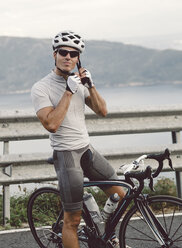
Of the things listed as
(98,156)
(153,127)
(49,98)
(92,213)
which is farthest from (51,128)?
(153,127)

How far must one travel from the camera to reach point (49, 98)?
11.3 feet

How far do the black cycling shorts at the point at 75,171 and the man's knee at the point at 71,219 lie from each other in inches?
2.2

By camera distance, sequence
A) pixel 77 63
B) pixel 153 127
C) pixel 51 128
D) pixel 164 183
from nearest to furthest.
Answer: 1. pixel 51 128
2. pixel 77 63
3. pixel 153 127
4. pixel 164 183

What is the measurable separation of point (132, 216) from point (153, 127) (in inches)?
88.2

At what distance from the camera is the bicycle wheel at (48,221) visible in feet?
12.2

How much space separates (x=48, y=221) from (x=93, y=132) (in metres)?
1.20

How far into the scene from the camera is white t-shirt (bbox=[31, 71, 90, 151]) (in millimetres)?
3416

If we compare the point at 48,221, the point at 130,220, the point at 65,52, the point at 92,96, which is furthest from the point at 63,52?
the point at 48,221

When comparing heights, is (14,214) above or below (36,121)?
below

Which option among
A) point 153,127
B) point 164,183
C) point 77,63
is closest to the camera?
point 77,63

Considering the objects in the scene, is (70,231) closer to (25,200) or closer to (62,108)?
(62,108)

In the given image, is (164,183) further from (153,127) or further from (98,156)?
(98,156)

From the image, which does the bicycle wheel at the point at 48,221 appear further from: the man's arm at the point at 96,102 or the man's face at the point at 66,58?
the man's face at the point at 66,58

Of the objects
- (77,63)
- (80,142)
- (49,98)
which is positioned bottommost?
(80,142)
